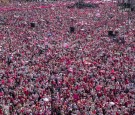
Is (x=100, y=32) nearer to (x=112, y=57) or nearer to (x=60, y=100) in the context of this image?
(x=112, y=57)

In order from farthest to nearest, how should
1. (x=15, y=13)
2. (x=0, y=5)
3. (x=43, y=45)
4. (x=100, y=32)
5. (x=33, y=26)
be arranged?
(x=0, y=5)
(x=15, y=13)
(x=33, y=26)
(x=100, y=32)
(x=43, y=45)

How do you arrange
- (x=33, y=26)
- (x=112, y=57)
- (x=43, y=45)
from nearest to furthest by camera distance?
1. (x=112, y=57)
2. (x=43, y=45)
3. (x=33, y=26)

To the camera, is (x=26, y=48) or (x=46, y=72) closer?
(x=46, y=72)

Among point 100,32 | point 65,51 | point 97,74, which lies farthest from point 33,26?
point 97,74

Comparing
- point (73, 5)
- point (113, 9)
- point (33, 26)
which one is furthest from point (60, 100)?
point (73, 5)

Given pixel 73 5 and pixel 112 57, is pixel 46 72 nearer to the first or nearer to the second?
pixel 112 57

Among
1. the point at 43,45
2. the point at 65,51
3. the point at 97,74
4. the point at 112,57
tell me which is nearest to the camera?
the point at 97,74
